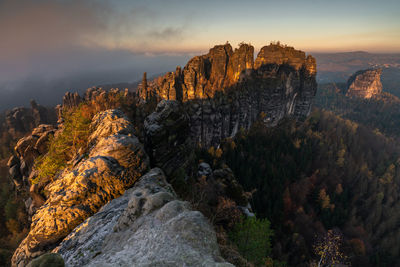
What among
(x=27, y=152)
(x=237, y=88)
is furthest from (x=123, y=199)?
(x=237, y=88)

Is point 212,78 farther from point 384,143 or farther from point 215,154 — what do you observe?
point 384,143

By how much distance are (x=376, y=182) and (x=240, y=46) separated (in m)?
84.2

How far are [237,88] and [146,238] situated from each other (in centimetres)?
8219

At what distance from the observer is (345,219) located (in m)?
58.9

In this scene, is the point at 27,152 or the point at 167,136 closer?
the point at 167,136

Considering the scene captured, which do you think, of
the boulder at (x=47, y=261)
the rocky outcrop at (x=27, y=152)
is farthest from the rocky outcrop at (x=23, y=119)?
the boulder at (x=47, y=261)

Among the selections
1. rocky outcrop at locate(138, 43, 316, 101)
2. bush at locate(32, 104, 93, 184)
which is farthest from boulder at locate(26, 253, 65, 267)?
rocky outcrop at locate(138, 43, 316, 101)

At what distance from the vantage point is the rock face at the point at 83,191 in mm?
11367

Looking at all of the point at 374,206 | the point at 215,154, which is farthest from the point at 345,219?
the point at 215,154

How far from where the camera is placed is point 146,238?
7797 mm

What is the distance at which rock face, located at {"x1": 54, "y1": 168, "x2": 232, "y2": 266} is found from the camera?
6637mm

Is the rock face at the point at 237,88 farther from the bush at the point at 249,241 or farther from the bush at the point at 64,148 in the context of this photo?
the bush at the point at 249,241

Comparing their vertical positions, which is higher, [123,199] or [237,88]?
[237,88]

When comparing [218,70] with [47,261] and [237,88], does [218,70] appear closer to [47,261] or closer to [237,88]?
[237,88]
